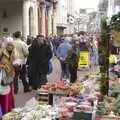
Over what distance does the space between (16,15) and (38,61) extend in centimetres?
3019

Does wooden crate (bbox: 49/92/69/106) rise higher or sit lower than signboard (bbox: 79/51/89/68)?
higher

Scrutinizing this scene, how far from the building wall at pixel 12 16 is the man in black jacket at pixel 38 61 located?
2932cm

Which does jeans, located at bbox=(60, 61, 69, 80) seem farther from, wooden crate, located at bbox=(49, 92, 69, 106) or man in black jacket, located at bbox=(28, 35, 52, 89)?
wooden crate, located at bbox=(49, 92, 69, 106)

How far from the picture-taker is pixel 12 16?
44.4 m

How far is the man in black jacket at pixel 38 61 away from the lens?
48.2 ft

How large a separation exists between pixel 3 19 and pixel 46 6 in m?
10.5

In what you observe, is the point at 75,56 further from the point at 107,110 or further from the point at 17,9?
the point at 17,9

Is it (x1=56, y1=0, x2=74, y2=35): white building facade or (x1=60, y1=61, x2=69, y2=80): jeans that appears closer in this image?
(x1=60, y1=61, x2=69, y2=80): jeans

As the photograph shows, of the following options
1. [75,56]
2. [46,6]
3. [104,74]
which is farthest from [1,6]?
[104,74]

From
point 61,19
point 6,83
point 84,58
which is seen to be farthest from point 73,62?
point 61,19

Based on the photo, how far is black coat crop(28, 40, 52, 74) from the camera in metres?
14.7

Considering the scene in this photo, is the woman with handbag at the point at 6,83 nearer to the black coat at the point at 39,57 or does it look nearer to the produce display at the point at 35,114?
the produce display at the point at 35,114

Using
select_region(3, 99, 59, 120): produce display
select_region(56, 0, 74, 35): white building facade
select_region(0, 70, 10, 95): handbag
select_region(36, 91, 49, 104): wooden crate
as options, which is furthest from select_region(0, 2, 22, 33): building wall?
select_region(3, 99, 59, 120): produce display

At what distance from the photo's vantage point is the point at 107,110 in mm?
5852
